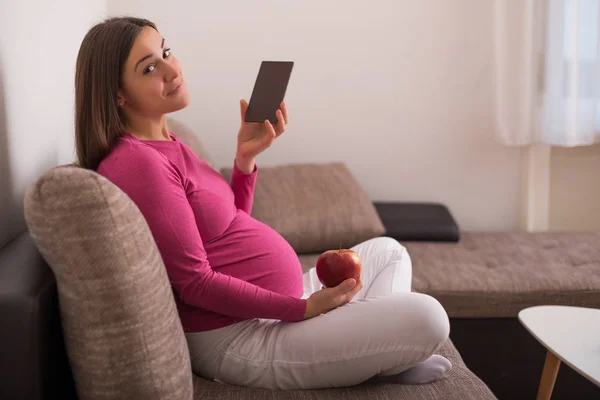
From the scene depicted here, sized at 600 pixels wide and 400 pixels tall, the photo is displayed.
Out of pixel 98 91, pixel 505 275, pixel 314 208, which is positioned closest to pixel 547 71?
pixel 505 275

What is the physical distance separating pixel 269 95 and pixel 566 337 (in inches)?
35.3

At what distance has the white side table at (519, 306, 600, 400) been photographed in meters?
1.64

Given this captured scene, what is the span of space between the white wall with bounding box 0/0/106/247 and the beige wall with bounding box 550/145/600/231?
1.99 metres

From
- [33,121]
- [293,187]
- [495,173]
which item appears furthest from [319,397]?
[495,173]

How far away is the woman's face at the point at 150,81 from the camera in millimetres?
1476

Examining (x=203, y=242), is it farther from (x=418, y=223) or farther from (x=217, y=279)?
(x=418, y=223)

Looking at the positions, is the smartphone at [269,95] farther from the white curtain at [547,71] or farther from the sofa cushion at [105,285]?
the white curtain at [547,71]

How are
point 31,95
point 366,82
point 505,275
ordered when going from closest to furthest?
point 31,95, point 505,275, point 366,82

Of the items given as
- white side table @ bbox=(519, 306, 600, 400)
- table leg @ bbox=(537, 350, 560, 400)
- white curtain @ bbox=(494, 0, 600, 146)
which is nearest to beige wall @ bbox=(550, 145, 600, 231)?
white curtain @ bbox=(494, 0, 600, 146)

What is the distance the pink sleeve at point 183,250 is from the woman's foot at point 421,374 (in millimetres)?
225

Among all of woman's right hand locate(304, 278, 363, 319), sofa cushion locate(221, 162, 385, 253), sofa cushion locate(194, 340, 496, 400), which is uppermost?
woman's right hand locate(304, 278, 363, 319)

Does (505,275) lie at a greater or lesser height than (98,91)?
lesser

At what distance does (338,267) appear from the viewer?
4.91 feet

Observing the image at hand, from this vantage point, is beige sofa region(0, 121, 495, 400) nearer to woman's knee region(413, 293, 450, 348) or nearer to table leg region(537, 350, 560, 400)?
woman's knee region(413, 293, 450, 348)
